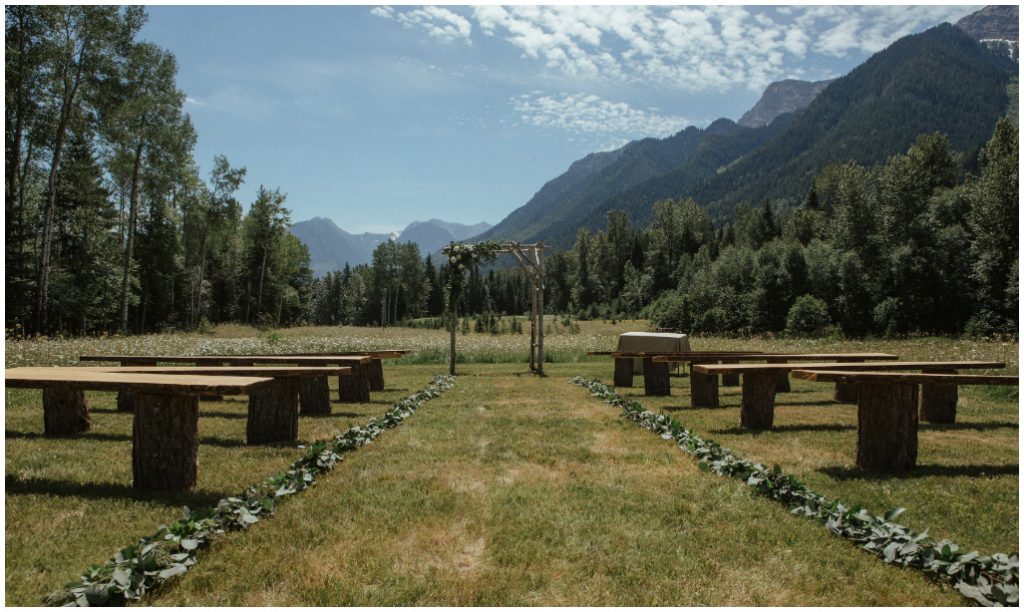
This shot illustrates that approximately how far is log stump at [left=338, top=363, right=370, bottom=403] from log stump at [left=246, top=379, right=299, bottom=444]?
4.00 m

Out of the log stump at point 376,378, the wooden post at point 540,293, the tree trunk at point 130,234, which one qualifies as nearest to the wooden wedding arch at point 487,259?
the wooden post at point 540,293

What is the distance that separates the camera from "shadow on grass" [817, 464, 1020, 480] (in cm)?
570

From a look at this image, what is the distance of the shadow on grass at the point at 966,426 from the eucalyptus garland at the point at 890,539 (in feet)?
15.2

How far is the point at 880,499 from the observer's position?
4883mm

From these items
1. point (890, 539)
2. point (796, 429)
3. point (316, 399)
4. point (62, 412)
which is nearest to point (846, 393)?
point (796, 429)

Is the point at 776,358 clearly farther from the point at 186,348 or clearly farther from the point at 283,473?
the point at 186,348

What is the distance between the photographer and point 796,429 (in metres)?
8.41

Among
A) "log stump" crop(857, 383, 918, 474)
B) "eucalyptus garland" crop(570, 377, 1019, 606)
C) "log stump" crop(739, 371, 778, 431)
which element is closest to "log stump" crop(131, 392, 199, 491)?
"eucalyptus garland" crop(570, 377, 1019, 606)

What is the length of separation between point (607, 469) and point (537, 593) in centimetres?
285

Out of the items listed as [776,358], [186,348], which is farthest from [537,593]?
[186,348]

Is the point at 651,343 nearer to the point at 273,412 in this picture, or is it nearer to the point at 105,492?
the point at 273,412

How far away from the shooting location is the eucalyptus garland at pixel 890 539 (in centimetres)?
315

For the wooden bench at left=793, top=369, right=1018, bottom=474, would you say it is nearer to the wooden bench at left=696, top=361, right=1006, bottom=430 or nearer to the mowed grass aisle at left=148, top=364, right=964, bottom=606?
the wooden bench at left=696, top=361, right=1006, bottom=430

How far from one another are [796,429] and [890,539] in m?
4.93
